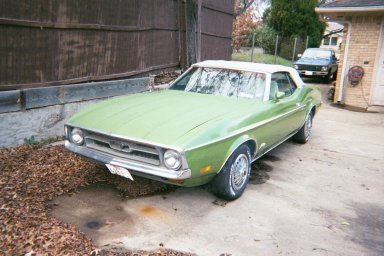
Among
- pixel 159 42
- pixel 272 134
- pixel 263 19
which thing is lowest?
pixel 272 134

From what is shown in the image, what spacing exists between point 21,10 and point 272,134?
4018mm

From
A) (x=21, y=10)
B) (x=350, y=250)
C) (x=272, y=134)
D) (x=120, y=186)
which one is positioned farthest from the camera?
(x=21, y=10)

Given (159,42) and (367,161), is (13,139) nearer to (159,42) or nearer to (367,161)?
(159,42)

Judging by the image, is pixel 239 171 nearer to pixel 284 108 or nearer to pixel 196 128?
pixel 196 128

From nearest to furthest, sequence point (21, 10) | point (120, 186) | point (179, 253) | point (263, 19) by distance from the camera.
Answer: point (179, 253), point (120, 186), point (21, 10), point (263, 19)

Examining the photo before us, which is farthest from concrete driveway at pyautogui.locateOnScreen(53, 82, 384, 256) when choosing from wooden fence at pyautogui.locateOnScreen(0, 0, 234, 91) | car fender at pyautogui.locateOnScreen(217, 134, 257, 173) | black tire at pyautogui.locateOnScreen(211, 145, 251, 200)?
wooden fence at pyautogui.locateOnScreen(0, 0, 234, 91)

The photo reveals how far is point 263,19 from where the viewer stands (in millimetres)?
35938

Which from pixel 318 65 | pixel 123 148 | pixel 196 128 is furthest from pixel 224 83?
pixel 318 65

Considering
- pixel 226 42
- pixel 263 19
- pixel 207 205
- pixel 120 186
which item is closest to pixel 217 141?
pixel 207 205

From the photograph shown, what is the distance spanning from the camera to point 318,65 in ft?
53.9

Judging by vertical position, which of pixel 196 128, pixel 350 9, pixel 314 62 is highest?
pixel 350 9

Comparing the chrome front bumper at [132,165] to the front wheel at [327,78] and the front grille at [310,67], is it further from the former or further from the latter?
the front wheel at [327,78]

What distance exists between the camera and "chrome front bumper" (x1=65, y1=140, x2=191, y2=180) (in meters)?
3.30

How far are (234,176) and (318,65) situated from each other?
45.8ft
